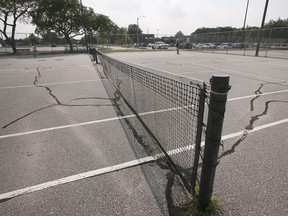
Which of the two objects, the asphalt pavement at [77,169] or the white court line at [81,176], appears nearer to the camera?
the asphalt pavement at [77,169]

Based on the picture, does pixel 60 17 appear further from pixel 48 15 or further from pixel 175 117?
pixel 175 117

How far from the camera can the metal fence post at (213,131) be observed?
1724 millimetres

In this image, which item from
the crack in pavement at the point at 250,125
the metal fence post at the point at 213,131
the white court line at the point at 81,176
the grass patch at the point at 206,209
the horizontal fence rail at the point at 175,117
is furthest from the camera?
the crack in pavement at the point at 250,125

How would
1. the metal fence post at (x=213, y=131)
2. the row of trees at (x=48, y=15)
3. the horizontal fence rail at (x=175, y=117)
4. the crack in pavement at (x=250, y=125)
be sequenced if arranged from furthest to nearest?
1. the row of trees at (x=48, y=15)
2. the crack in pavement at (x=250, y=125)
3. the horizontal fence rail at (x=175, y=117)
4. the metal fence post at (x=213, y=131)

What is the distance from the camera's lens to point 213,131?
1.87 metres

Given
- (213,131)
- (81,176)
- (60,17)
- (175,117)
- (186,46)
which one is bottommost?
(81,176)

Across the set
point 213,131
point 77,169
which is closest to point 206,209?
point 213,131

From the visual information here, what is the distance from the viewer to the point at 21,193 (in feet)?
8.45

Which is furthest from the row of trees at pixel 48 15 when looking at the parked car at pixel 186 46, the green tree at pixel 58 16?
the parked car at pixel 186 46

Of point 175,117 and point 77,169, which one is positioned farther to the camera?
point 175,117

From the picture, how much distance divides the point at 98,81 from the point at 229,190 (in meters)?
8.40

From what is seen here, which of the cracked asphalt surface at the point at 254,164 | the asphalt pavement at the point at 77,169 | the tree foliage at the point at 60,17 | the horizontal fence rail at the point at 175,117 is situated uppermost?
the tree foliage at the point at 60,17

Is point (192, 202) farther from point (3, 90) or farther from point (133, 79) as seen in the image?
point (3, 90)

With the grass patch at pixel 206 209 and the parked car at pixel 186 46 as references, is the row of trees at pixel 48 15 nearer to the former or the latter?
the parked car at pixel 186 46
